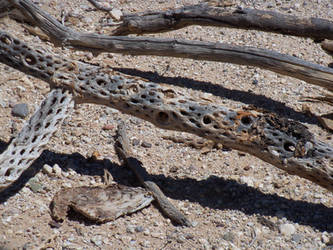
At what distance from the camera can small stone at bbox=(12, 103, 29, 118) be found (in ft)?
16.4

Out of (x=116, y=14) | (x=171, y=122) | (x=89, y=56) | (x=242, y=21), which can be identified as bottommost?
(x=89, y=56)

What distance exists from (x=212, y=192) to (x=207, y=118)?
74 centimetres

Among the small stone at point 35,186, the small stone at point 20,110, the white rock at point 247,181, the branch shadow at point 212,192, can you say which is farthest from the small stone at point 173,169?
the small stone at point 20,110

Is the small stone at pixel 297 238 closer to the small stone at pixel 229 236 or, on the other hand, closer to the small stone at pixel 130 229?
the small stone at pixel 229 236

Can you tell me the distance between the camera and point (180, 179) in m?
4.48

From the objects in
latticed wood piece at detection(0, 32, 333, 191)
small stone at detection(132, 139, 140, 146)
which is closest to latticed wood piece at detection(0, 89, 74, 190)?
latticed wood piece at detection(0, 32, 333, 191)

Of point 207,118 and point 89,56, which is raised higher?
point 207,118

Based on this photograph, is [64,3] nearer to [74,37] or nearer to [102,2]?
[102,2]

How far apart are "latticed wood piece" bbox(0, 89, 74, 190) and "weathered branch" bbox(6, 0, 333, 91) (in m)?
1.71

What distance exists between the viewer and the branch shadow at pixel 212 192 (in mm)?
4113

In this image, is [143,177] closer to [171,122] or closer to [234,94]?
[171,122]

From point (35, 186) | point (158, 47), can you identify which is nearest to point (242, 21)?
point (158, 47)

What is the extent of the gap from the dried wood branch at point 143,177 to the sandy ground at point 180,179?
76mm

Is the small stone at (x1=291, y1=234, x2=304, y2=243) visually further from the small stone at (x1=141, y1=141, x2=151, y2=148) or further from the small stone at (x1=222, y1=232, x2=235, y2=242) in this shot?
the small stone at (x1=141, y1=141, x2=151, y2=148)
